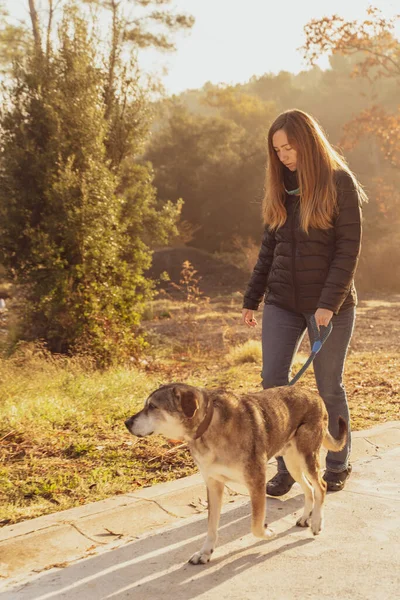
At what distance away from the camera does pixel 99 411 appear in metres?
7.18

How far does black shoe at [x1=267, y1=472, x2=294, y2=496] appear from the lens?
489 cm

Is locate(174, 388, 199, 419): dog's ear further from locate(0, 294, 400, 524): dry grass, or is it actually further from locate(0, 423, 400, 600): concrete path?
locate(0, 294, 400, 524): dry grass

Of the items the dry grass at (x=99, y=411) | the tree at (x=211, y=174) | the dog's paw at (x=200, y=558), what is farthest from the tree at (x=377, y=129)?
the dog's paw at (x=200, y=558)

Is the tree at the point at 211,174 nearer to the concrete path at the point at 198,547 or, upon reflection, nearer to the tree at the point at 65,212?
the tree at the point at 65,212

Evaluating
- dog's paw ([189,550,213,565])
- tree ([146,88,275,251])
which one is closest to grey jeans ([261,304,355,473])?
dog's paw ([189,550,213,565])

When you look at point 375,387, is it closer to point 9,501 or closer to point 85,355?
point 85,355

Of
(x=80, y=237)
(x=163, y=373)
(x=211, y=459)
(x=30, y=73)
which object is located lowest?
(x=163, y=373)

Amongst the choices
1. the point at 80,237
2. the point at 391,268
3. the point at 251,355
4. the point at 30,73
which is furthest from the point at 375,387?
the point at 391,268

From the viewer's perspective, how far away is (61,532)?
4.12 metres

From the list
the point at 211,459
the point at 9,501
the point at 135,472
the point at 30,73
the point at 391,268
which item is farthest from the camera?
the point at 391,268

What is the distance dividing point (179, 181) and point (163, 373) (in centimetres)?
2413

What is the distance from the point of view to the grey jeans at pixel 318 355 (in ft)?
16.2

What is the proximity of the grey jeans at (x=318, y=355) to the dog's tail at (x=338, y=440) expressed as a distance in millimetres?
282

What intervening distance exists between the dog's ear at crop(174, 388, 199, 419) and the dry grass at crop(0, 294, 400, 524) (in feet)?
4.85
